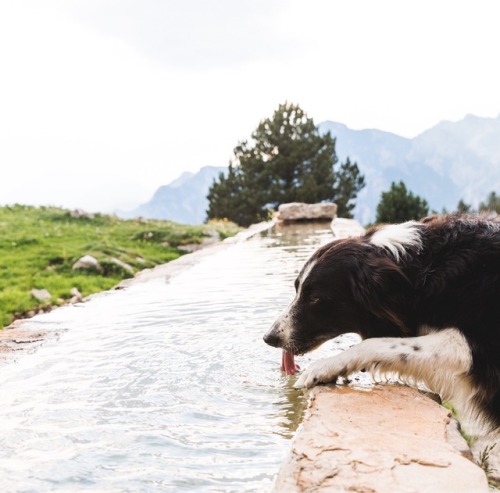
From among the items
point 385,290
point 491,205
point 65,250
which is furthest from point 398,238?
point 491,205

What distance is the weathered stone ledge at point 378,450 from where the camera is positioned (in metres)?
1.82

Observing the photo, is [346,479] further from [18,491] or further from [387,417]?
[18,491]

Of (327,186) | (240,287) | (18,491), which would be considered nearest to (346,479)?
(18,491)

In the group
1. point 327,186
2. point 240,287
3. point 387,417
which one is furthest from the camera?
point 327,186

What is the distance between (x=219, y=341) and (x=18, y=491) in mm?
2140

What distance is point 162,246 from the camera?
12758 mm

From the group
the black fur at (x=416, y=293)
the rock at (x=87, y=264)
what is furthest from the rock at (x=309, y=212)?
the black fur at (x=416, y=293)

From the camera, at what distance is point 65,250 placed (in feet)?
34.4

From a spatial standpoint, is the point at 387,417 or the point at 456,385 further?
the point at 456,385

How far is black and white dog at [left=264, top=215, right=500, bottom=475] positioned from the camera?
9.35ft

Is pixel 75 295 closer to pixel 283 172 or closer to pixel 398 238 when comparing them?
pixel 398 238

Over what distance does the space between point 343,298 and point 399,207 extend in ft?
63.8

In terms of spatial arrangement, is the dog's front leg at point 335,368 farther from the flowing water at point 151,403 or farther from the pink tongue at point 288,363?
the pink tongue at point 288,363

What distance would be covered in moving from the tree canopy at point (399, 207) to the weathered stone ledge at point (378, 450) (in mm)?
19641
